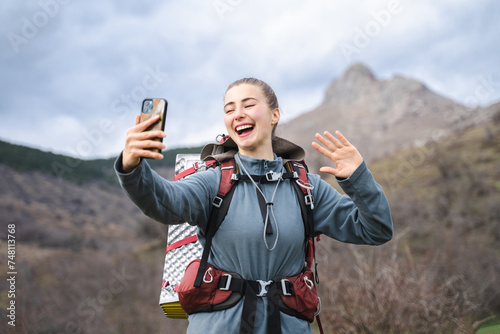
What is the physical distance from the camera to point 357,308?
6.18 metres

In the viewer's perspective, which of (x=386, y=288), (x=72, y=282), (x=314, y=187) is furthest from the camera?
(x=72, y=282)

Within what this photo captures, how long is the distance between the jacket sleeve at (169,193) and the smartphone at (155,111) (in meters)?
0.17

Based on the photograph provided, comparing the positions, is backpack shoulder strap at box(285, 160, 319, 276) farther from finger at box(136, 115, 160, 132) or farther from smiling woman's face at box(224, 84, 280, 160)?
finger at box(136, 115, 160, 132)

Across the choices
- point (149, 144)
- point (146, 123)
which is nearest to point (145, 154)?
point (149, 144)

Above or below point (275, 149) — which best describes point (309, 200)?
below

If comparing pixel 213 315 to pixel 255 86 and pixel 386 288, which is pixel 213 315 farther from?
pixel 386 288

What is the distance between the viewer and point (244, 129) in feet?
8.84

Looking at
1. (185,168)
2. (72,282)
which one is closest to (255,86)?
(185,168)

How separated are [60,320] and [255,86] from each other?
1284cm

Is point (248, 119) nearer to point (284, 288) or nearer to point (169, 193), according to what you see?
point (169, 193)

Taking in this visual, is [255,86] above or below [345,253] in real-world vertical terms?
above

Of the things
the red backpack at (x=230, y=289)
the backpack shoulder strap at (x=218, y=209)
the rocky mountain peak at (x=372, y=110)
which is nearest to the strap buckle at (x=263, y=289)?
the red backpack at (x=230, y=289)

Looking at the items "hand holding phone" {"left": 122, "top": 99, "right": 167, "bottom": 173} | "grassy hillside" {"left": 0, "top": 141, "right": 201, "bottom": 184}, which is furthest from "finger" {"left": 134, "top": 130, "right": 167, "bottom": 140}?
"grassy hillside" {"left": 0, "top": 141, "right": 201, "bottom": 184}

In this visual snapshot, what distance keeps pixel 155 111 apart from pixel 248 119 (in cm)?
82
